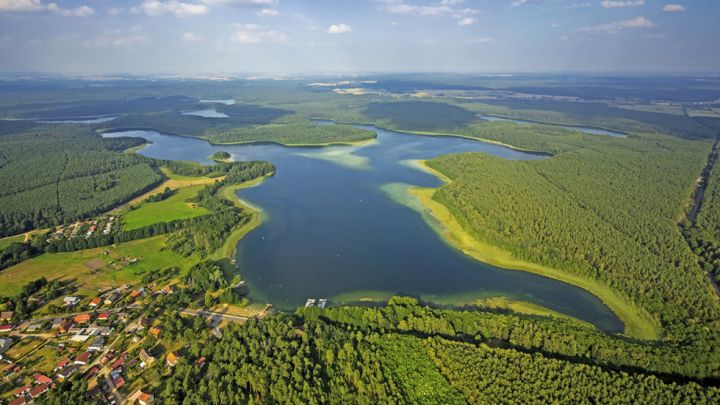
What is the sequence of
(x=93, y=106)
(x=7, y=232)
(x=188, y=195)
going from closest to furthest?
(x=7, y=232)
(x=188, y=195)
(x=93, y=106)

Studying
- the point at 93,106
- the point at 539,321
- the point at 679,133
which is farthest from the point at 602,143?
the point at 93,106

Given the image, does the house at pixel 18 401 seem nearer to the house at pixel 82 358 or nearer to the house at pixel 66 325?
the house at pixel 82 358

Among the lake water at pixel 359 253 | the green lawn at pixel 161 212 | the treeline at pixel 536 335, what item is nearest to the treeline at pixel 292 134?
the lake water at pixel 359 253

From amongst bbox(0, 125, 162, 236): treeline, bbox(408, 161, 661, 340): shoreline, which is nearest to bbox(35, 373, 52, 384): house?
bbox(0, 125, 162, 236): treeline

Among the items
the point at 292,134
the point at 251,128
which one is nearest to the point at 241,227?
the point at 292,134

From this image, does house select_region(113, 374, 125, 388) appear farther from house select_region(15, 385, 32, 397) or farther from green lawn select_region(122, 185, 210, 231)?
green lawn select_region(122, 185, 210, 231)

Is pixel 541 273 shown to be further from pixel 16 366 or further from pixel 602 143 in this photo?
pixel 602 143
